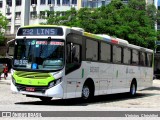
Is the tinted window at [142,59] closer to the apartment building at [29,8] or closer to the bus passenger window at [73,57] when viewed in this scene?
the bus passenger window at [73,57]

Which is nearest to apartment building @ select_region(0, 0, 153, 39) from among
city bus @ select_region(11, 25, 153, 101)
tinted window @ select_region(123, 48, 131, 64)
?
tinted window @ select_region(123, 48, 131, 64)

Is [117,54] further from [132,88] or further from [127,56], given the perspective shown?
[132,88]

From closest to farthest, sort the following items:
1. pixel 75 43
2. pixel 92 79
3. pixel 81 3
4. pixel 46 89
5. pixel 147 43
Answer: pixel 46 89 < pixel 75 43 < pixel 92 79 < pixel 147 43 < pixel 81 3

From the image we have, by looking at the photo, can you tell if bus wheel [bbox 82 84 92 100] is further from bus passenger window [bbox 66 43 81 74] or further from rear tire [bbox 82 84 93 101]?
bus passenger window [bbox 66 43 81 74]

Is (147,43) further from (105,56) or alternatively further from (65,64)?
(65,64)

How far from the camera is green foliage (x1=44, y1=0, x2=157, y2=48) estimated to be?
3184 cm

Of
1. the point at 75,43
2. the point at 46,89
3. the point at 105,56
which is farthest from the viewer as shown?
the point at 105,56

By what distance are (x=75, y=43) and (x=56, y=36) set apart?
0.95 metres

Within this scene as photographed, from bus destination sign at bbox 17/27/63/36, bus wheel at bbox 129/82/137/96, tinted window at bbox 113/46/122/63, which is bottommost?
bus wheel at bbox 129/82/137/96

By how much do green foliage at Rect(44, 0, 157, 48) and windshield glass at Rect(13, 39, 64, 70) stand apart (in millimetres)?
16361

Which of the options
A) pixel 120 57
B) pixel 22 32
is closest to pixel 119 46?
pixel 120 57

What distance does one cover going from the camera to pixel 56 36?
51.0ft

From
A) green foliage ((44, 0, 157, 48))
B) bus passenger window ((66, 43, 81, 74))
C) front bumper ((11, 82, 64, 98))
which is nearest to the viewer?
front bumper ((11, 82, 64, 98))

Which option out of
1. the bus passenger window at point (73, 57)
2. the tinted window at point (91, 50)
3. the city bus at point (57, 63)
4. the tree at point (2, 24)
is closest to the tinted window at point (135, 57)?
the city bus at point (57, 63)
